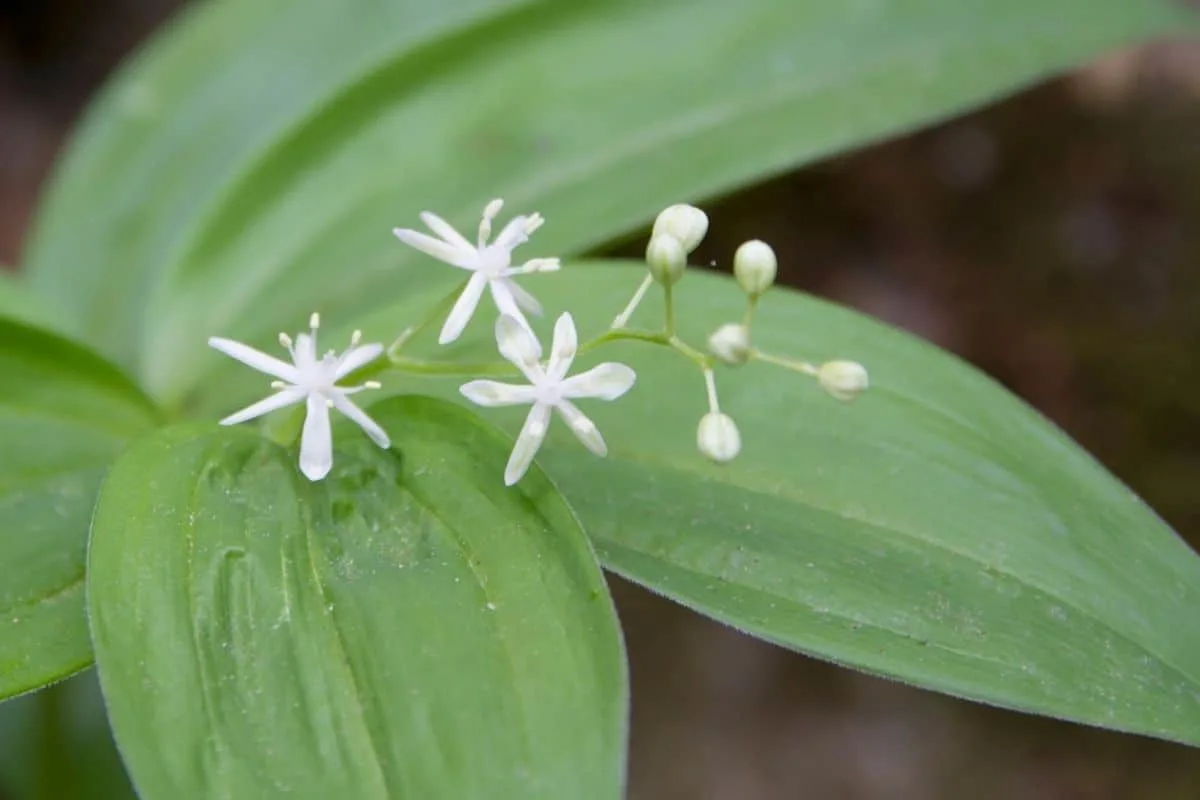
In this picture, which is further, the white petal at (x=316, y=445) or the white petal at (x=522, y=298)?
the white petal at (x=522, y=298)

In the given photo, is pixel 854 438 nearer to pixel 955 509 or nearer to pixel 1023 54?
pixel 955 509

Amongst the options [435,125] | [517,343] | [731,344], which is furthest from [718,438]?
[435,125]

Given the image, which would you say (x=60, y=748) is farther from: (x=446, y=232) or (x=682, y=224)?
(x=682, y=224)

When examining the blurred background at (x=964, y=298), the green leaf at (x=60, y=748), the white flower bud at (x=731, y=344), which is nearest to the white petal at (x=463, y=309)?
the white flower bud at (x=731, y=344)

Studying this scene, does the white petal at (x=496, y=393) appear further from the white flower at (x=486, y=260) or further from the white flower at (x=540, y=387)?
the white flower at (x=486, y=260)

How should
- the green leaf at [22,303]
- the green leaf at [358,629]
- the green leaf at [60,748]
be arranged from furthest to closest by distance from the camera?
1. the green leaf at [60,748]
2. the green leaf at [22,303]
3. the green leaf at [358,629]

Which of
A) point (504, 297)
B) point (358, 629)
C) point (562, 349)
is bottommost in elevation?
point (358, 629)

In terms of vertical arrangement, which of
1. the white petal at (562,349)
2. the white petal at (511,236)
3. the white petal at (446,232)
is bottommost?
the white petal at (562,349)
